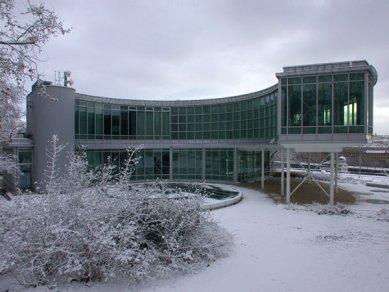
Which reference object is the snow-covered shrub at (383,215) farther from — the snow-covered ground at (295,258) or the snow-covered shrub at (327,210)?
the snow-covered shrub at (327,210)

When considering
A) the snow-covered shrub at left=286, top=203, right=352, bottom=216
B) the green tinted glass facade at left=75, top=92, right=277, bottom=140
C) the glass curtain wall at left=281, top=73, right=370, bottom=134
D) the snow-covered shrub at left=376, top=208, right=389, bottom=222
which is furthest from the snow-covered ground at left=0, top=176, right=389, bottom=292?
the green tinted glass facade at left=75, top=92, right=277, bottom=140

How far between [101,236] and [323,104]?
45.7 feet

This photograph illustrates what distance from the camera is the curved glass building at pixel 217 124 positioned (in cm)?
1584

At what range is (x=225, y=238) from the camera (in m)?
8.84

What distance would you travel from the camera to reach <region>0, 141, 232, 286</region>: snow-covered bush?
616cm

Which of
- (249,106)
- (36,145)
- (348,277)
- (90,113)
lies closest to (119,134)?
(90,113)

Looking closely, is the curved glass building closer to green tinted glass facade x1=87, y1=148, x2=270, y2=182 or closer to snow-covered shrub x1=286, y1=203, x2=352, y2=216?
green tinted glass facade x1=87, y1=148, x2=270, y2=182

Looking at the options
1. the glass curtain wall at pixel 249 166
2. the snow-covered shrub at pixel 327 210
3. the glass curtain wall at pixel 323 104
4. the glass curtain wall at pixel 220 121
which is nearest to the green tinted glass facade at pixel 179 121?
the glass curtain wall at pixel 220 121

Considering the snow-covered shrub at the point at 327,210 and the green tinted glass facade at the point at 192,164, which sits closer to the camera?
the snow-covered shrub at the point at 327,210

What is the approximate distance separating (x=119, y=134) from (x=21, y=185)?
8373mm

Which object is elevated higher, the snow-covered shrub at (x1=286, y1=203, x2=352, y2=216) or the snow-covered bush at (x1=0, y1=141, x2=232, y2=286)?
the snow-covered bush at (x1=0, y1=141, x2=232, y2=286)

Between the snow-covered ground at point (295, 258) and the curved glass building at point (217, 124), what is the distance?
5141mm

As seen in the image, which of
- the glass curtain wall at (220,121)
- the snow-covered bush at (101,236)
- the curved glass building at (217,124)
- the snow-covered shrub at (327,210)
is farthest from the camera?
the glass curtain wall at (220,121)

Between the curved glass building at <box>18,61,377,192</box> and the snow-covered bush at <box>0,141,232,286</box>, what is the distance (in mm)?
10289
